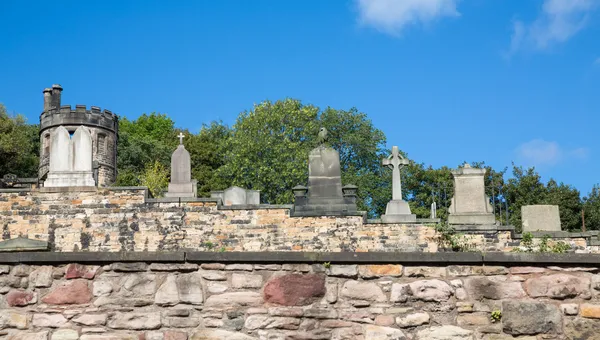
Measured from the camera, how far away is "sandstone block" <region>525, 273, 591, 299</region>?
5.87 m

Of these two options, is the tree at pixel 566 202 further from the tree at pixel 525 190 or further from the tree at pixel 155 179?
the tree at pixel 155 179

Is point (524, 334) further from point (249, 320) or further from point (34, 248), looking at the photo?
point (34, 248)

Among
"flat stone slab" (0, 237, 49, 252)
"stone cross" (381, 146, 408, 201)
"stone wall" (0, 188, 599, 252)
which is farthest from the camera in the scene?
"stone cross" (381, 146, 408, 201)

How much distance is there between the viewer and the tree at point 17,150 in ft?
136

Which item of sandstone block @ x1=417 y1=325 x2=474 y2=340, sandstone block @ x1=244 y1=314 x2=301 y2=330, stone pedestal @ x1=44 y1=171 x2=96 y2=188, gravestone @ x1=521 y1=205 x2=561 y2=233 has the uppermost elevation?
stone pedestal @ x1=44 y1=171 x2=96 y2=188

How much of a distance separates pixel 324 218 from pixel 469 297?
Answer: 1132 centimetres

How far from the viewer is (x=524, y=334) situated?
5.82 m

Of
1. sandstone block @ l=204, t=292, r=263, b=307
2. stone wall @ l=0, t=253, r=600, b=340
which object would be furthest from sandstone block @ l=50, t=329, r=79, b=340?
sandstone block @ l=204, t=292, r=263, b=307

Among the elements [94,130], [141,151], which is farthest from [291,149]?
[141,151]

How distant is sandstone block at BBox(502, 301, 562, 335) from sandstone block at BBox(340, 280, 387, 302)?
3.35ft

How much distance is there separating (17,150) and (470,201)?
32629mm

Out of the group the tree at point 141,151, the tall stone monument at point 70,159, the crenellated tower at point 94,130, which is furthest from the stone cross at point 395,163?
the tree at point 141,151

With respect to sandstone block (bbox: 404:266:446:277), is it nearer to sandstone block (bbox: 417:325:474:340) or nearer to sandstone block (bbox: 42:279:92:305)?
sandstone block (bbox: 417:325:474:340)

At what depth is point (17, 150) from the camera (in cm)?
4203
